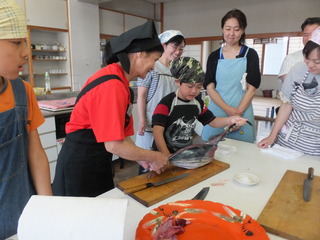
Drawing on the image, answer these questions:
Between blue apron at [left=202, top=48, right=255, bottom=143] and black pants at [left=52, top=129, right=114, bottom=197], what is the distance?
0.94 metres

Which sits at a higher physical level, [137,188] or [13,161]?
[13,161]

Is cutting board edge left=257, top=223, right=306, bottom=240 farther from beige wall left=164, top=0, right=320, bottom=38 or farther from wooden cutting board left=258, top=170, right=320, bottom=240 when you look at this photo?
beige wall left=164, top=0, right=320, bottom=38

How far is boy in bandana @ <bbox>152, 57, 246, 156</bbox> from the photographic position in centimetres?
133

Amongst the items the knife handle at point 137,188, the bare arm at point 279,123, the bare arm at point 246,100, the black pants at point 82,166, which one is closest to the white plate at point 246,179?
the knife handle at point 137,188

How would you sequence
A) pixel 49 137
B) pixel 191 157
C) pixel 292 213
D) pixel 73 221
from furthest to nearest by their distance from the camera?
pixel 49 137 < pixel 191 157 < pixel 292 213 < pixel 73 221

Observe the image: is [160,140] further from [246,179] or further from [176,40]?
[176,40]

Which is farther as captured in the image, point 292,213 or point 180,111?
point 180,111

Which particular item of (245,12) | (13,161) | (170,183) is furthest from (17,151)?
(245,12)

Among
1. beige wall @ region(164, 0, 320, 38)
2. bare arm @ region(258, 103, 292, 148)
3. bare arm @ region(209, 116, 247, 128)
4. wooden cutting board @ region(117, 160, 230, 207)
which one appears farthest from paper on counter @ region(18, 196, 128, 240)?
beige wall @ region(164, 0, 320, 38)

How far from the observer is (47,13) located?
4.21 m

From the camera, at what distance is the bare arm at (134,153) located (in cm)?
96

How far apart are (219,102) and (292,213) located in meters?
1.14

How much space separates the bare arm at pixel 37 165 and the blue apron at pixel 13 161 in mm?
38

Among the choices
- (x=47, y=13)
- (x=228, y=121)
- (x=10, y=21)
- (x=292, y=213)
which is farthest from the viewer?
(x=47, y=13)
